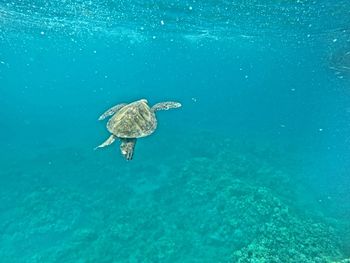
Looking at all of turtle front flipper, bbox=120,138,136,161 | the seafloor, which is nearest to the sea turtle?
turtle front flipper, bbox=120,138,136,161

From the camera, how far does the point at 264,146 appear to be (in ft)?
80.3

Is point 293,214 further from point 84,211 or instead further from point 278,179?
point 84,211

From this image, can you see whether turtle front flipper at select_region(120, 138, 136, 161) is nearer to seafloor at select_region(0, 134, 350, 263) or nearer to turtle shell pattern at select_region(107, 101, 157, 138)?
turtle shell pattern at select_region(107, 101, 157, 138)

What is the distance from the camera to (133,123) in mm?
7648

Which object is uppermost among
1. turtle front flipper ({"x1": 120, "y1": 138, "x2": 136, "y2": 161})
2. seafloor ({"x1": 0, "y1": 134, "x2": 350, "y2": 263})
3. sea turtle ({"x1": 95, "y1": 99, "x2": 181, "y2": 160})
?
sea turtle ({"x1": 95, "y1": 99, "x2": 181, "y2": 160})

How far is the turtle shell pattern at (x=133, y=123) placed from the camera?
295 inches

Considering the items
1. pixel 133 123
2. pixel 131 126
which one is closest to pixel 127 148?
pixel 131 126

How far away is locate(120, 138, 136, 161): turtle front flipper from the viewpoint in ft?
22.9

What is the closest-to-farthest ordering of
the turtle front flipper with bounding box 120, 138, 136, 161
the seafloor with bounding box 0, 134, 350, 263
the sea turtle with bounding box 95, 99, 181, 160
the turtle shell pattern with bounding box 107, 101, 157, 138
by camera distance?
the turtle front flipper with bounding box 120, 138, 136, 161
the sea turtle with bounding box 95, 99, 181, 160
the turtle shell pattern with bounding box 107, 101, 157, 138
the seafloor with bounding box 0, 134, 350, 263

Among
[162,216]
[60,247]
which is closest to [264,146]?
[162,216]

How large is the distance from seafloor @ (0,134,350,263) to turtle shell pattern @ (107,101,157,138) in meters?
6.59

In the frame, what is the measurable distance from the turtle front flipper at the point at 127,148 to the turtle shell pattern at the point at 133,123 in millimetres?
188

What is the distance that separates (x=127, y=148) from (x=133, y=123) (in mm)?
802

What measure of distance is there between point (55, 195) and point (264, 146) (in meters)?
16.5
